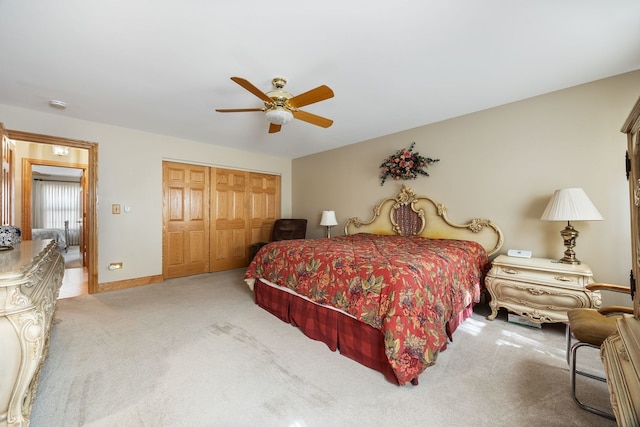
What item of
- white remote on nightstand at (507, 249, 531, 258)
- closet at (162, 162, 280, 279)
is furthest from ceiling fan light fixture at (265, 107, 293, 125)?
closet at (162, 162, 280, 279)

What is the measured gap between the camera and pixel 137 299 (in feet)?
10.7

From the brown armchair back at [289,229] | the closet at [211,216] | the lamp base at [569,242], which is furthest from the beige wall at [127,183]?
the lamp base at [569,242]

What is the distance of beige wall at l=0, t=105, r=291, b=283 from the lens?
11.2 feet

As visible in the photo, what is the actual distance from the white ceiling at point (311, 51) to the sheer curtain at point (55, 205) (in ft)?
21.6

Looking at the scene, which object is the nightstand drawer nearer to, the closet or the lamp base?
the lamp base

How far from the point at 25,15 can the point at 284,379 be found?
9.79 ft

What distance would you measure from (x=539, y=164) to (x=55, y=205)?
1185 centimetres

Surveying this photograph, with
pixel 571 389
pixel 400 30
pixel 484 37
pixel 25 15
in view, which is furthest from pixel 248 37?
pixel 571 389

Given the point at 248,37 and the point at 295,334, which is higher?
the point at 248,37

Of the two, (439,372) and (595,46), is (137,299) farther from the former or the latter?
(595,46)

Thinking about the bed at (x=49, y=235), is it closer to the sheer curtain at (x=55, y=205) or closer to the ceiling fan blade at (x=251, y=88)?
the sheer curtain at (x=55, y=205)

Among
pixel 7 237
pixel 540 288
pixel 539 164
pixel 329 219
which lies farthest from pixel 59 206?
pixel 539 164

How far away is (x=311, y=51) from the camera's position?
6.44 ft

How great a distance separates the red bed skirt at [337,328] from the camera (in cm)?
183
